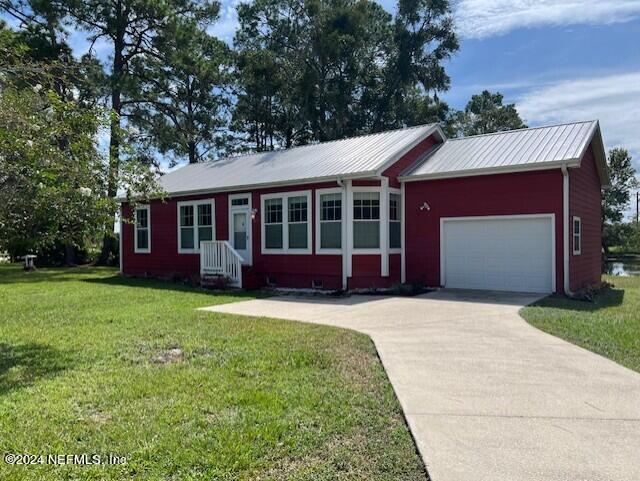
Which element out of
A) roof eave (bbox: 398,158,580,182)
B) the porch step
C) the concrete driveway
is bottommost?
the concrete driveway

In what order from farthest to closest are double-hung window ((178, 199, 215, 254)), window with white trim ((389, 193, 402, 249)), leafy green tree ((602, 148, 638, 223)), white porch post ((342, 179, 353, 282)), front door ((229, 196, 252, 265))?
leafy green tree ((602, 148, 638, 223))
double-hung window ((178, 199, 215, 254))
front door ((229, 196, 252, 265))
window with white trim ((389, 193, 402, 249))
white porch post ((342, 179, 353, 282))

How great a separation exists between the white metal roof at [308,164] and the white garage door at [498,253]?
8.88 feet

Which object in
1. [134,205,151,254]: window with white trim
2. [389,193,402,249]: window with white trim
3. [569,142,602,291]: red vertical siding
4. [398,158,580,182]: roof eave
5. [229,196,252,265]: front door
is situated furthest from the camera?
[134,205,151,254]: window with white trim

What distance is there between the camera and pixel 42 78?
22.9 ft

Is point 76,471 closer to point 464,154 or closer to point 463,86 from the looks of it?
point 464,154

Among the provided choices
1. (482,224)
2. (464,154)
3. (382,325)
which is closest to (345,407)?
(382,325)

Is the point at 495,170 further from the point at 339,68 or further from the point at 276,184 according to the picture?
the point at 339,68

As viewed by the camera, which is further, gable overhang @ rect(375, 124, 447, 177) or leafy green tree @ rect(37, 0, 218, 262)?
leafy green tree @ rect(37, 0, 218, 262)

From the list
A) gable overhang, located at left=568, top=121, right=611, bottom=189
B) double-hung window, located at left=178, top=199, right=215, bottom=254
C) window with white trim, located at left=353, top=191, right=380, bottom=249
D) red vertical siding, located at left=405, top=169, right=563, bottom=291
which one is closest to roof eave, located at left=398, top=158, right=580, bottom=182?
red vertical siding, located at left=405, top=169, right=563, bottom=291

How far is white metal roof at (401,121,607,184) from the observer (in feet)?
39.3

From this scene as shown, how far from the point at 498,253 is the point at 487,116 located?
96.5 feet

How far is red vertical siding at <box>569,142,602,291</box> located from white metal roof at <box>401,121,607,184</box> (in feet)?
2.33

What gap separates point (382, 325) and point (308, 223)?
20.1 feet

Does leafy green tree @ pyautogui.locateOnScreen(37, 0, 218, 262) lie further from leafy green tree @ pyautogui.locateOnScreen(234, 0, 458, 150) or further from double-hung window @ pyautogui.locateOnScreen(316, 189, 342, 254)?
double-hung window @ pyautogui.locateOnScreen(316, 189, 342, 254)
